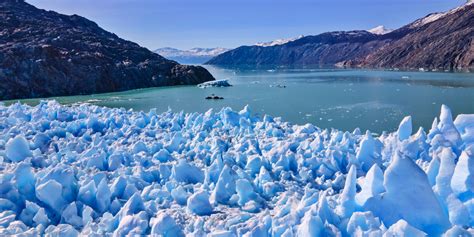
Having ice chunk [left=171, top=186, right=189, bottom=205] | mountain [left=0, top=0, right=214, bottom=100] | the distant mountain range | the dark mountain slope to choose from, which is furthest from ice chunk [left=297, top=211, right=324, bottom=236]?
the dark mountain slope

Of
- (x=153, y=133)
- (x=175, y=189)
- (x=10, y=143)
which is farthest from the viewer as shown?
(x=153, y=133)

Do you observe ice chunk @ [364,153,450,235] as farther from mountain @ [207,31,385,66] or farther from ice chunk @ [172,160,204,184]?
mountain @ [207,31,385,66]

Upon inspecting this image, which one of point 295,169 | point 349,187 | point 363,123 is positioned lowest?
point 363,123

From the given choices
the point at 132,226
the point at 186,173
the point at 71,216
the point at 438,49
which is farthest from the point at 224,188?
the point at 438,49

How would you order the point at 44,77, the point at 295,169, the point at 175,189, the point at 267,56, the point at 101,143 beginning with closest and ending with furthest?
1. the point at 175,189
2. the point at 295,169
3. the point at 101,143
4. the point at 44,77
5. the point at 267,56

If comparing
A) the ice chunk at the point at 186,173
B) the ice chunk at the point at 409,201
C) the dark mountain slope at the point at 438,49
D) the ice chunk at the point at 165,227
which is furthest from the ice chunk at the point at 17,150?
the dark mountain slope at the point at 438,49

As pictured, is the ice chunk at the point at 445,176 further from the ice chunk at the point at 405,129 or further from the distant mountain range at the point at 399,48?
the distant mountain range at the point at 399,48

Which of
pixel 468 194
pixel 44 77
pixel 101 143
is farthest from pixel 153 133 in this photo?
pixel 44 77

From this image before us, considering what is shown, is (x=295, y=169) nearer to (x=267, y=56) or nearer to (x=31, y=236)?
(x=31, y=236)
